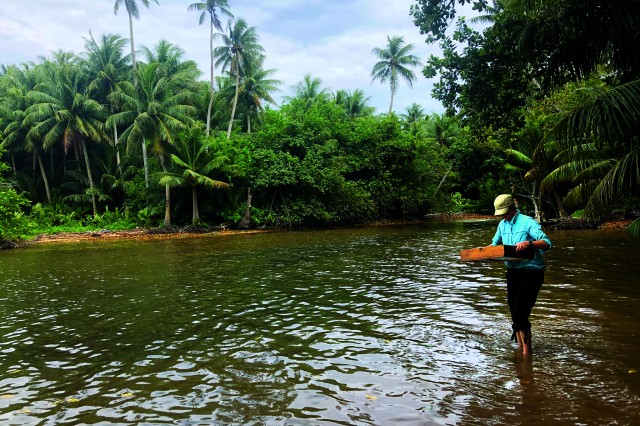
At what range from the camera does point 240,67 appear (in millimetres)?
42281

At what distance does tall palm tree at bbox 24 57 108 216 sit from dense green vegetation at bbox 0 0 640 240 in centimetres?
13

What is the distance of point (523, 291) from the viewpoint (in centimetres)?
509

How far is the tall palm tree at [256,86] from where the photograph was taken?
139 ft

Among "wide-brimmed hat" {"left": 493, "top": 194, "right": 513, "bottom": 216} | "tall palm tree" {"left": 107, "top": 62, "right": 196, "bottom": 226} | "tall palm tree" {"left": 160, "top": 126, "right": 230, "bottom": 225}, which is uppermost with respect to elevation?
"tall palm tree" {"left": 107, "top": 62, "right": 196, "bottom": 226}

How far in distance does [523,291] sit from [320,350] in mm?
2534

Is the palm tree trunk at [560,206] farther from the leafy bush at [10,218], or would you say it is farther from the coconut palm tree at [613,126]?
the leafy bush at [10,218]

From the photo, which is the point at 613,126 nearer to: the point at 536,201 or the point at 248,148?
the point at 536,201

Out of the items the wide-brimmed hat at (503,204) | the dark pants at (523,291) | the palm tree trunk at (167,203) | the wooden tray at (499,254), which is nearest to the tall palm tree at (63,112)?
the palm tree trunk at (167,203)

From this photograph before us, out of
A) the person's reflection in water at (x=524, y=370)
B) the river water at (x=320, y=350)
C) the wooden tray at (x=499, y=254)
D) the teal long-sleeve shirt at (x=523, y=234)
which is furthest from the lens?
the teal long-sleeve shirt at (x=523, y=234)

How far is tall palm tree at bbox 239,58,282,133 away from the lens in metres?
42.5

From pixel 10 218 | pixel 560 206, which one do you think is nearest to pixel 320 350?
pixel 10 218

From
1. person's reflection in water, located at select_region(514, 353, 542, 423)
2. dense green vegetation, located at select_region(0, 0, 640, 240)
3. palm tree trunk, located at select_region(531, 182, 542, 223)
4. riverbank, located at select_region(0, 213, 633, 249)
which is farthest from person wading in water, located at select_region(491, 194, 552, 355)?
palm tree trunk, located at select_region(531, 182, 542, 223)

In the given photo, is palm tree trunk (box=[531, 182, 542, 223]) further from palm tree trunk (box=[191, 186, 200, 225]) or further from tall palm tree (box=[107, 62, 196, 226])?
tall palm tree (box=[107, 62, 196, 226])

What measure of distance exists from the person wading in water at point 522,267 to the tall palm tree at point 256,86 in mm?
38846
